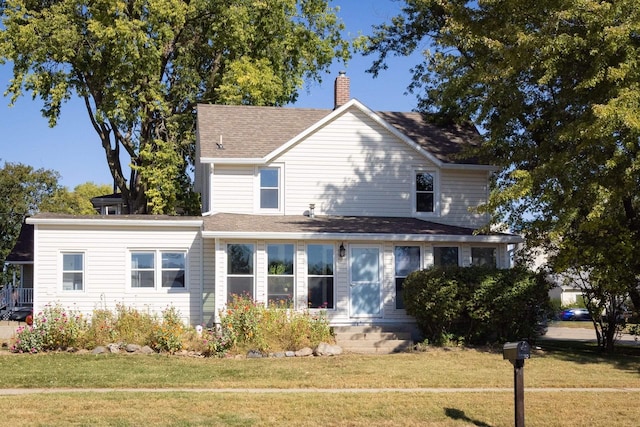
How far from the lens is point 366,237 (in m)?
22.7

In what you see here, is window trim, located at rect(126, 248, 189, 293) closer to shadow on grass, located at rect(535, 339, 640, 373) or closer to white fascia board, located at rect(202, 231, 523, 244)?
white fascia board, located at rect(202, 231, 523, 244)

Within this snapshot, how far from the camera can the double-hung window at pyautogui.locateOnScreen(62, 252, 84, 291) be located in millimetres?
22703

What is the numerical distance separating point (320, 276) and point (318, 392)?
385 inches

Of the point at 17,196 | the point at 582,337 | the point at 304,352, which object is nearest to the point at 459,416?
the point at 304,352

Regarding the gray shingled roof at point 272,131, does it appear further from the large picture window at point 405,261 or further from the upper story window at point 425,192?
the large picture window at point 405,261

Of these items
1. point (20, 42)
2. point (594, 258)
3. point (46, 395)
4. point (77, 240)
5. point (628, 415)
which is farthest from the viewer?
point (20, 42)

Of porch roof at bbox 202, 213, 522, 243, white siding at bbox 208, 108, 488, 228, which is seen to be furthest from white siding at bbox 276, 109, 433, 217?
porch roof at bbox 202, 213, 522, 243

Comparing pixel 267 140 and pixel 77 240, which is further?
pixel 267 140

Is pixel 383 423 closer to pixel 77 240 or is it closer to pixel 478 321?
pixel 478 321

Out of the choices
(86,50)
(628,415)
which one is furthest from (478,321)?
(86,50)

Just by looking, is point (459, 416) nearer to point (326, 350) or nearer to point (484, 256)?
point (326, 350)

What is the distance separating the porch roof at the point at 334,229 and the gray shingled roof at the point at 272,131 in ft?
7.63

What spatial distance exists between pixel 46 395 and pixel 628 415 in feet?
31.2

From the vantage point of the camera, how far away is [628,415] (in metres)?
12.0
